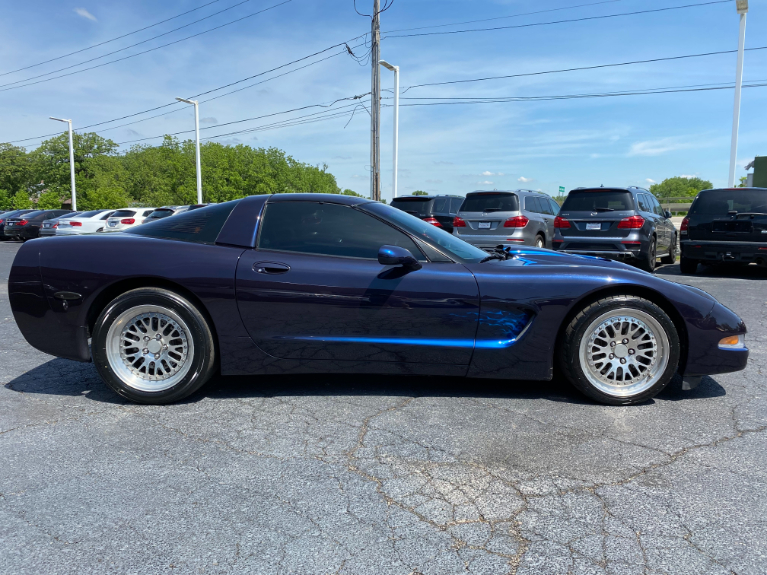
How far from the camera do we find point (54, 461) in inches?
110

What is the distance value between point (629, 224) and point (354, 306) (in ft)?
28.3

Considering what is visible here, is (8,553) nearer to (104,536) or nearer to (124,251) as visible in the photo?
(104,536)

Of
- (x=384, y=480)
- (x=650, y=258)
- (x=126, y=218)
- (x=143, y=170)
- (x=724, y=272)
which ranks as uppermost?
(x=143, y=170)

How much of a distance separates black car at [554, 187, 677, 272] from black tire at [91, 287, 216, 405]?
8279 mm

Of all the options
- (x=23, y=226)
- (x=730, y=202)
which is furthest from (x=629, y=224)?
(x=23, y=226)

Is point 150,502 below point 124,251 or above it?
below

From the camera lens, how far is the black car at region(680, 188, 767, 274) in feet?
32.6

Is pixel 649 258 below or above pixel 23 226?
below

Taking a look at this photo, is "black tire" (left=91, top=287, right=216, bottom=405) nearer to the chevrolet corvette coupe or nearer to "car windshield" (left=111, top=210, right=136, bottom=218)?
the chevrolet corvette coupe

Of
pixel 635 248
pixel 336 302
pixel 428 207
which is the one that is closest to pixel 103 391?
pixel 336 302

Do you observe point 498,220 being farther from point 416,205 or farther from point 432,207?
point 416,205

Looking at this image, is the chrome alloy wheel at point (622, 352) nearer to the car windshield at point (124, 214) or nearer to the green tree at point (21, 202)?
the car windshield at point (124, 214)

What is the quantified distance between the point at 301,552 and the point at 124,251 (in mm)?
2406

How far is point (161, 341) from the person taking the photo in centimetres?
365
